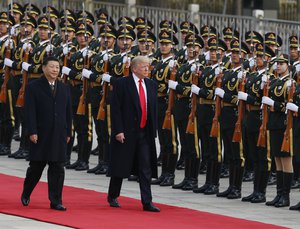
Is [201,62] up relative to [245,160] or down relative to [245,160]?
up

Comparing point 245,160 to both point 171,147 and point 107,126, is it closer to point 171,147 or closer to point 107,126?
point 171,147

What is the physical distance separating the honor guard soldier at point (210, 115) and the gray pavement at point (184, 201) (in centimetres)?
30

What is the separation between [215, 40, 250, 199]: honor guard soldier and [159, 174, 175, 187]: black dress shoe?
0.99m

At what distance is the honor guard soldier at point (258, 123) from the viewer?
18.6 meters

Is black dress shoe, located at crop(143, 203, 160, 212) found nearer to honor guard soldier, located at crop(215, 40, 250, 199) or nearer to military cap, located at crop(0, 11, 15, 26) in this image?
honor guard soldier, located at crop(215, 40, 250, 199)

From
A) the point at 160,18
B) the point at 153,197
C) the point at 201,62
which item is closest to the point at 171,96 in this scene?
the point at 201,62

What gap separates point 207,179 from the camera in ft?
64.0

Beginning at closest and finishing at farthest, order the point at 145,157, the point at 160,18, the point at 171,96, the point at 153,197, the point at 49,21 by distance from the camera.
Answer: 1. the point at 145,157
2. the point at 153,197
3. the point at 171,96
4. the point at 49,21
5. the point at 160,18

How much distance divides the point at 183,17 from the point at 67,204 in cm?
1410

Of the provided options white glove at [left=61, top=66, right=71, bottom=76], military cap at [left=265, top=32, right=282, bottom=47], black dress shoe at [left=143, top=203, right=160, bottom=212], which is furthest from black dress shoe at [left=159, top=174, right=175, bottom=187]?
black dress shoe at [left=143, top=203, right=160, bottom=212]

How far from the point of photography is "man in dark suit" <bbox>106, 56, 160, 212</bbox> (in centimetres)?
1720

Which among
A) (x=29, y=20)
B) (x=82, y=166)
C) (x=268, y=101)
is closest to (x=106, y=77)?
(x=82, y=166)

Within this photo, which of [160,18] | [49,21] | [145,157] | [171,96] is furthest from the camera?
[160,18]

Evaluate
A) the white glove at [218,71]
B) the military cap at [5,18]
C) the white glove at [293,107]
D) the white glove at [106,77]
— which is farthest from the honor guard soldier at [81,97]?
the white glove at [293,107]
